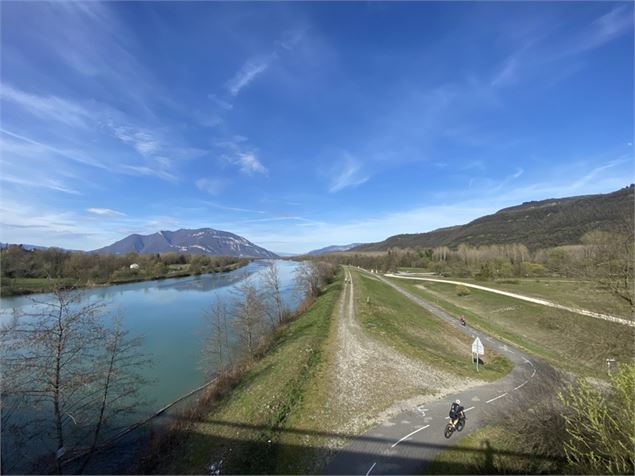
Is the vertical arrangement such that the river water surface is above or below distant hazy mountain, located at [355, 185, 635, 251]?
below

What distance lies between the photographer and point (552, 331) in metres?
29.5

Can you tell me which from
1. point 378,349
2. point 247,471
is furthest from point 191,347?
point 247,471

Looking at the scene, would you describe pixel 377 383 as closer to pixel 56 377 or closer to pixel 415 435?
pixel 415 435

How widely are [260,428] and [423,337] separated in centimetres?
1925

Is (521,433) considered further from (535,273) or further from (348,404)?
(535,273)

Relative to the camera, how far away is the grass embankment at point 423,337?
19944mm

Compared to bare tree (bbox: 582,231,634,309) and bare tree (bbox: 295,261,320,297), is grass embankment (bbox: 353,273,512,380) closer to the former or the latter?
bare tree (bbox: 582,231,634,309)

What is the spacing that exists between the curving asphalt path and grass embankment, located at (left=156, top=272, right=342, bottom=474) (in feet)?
5.98

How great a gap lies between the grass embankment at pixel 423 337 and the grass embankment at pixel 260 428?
7555 mm

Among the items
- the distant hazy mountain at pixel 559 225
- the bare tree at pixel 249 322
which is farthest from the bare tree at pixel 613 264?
the distant hazy mountain at pixel 559 225

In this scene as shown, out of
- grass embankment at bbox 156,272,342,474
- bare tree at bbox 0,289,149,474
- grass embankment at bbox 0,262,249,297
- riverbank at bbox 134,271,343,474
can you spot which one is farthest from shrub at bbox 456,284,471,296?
grass embankment at bbox 0,262,249,297

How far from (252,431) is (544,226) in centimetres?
15679

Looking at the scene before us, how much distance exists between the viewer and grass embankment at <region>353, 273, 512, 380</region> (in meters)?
19.9

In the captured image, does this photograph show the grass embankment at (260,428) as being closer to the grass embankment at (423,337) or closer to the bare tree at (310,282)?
the grass embankment at (423,337)
